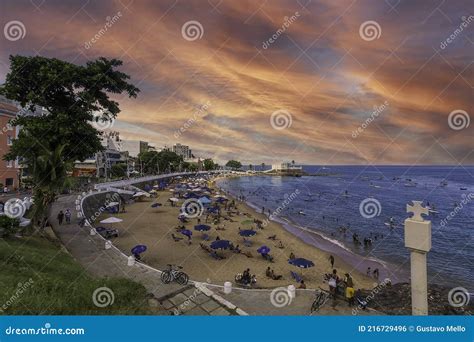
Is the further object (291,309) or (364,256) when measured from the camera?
(364,256)

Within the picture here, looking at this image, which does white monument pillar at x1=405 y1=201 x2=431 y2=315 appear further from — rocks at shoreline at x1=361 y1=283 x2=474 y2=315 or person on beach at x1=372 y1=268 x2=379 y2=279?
person on beach at x1=372 y1=268 x2=379 y2=279

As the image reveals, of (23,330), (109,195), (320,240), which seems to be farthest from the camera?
(109,195)

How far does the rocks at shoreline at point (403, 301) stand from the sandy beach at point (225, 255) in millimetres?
1781

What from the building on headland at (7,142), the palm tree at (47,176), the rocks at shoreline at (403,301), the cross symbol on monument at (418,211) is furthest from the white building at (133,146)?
the cross symbol on monument at (418,211)

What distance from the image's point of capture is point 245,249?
23.3 metres

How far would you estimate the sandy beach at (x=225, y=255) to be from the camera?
17188mm

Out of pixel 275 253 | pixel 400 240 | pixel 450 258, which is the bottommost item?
pixel 275 253

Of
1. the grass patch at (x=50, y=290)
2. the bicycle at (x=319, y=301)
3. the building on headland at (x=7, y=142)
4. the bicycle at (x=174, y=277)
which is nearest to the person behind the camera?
the grass patch at (x=50, y=290)

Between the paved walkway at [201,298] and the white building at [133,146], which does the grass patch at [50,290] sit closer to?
the paved walkway at [201,298]

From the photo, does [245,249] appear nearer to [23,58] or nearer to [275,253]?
[275,253]

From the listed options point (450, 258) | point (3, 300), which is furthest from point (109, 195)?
point (450, 258)

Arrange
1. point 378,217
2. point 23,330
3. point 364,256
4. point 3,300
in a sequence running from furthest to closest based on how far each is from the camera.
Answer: point 378,217 → point 364,256 → point 3,300 → point 23,330

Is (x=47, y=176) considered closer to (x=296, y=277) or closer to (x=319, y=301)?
(x=319, y=301)

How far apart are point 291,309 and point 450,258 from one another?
25.1m
